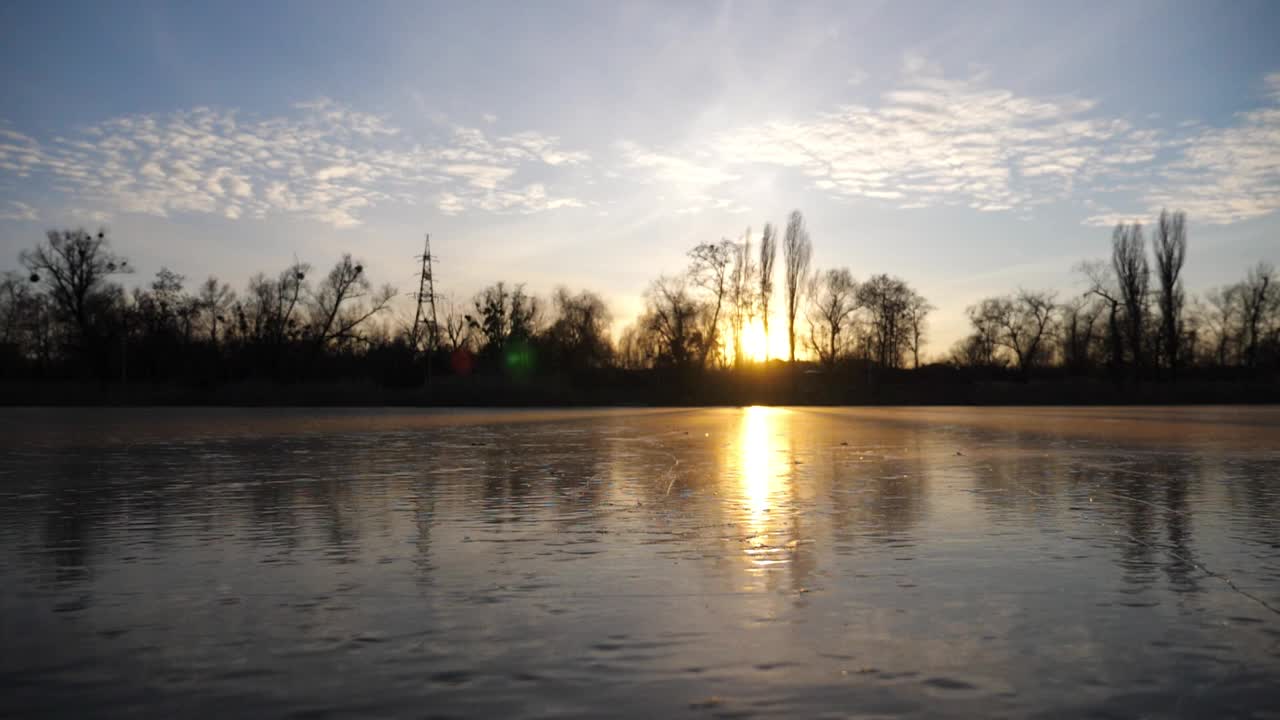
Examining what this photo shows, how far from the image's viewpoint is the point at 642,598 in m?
5.43

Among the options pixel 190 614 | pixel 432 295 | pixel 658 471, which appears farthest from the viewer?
pixel 432 295

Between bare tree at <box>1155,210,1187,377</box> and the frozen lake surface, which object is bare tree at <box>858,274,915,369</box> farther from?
the frozen lake surface

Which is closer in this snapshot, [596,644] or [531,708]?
[531,708]

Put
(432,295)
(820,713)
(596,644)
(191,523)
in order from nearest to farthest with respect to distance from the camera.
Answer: (820,713), (596,644), (191,523), (432,295)

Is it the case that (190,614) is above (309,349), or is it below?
below

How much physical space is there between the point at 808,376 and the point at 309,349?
148ft

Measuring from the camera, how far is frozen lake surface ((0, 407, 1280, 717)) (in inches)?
146

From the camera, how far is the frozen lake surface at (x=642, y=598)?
12.2 ft

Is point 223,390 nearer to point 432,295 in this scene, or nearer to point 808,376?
point 432,295

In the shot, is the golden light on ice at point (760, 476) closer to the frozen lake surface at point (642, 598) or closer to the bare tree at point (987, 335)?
the frozen lake surface at point (642, 598)

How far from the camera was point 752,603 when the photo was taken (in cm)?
528

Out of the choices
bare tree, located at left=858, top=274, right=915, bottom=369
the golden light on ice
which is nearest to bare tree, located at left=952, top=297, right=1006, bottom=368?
bare tree, located at left=858, top=274, right=915, bottom=369

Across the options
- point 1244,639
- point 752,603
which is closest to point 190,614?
point 752,603

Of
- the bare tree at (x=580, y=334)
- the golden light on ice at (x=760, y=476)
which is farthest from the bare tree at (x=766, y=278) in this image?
the golden light on ice at (x=760, y=476)
